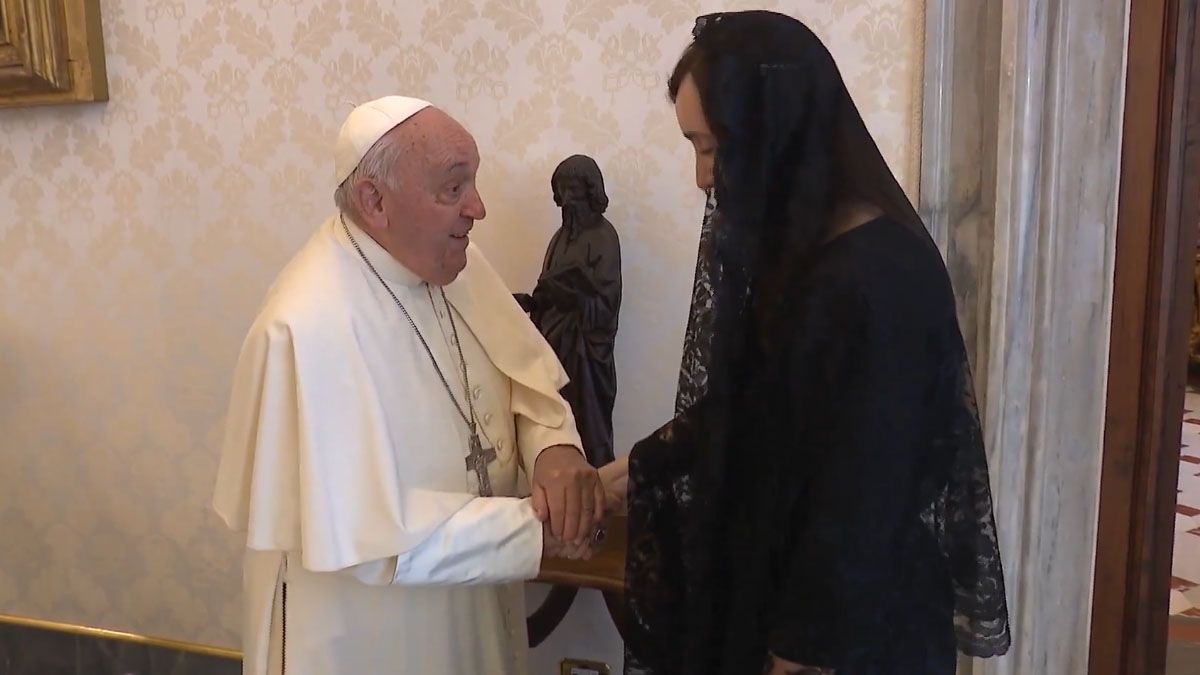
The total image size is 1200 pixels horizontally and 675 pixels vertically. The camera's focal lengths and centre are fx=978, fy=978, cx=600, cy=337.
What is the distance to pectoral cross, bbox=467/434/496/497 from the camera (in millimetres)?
1778

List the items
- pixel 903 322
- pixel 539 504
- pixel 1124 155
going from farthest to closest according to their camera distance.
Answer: pixel 1124 155
pixel 539 504
pixel 903 322

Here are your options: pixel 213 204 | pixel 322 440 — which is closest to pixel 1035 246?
pixel 322 440

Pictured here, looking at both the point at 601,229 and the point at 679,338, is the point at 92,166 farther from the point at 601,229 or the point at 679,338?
the point at 679,338

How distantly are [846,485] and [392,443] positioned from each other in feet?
2.55

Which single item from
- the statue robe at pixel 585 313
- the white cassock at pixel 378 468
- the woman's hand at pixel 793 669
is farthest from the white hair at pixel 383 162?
the woman's hand at pixel 793 669

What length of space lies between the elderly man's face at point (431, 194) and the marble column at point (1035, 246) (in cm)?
98

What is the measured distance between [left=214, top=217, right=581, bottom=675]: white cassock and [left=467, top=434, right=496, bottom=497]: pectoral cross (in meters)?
0.02

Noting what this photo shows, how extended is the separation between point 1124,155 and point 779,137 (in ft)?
3.64

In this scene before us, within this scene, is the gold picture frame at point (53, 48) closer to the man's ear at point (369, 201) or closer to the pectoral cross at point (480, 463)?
the man's ear at point (369, 201)

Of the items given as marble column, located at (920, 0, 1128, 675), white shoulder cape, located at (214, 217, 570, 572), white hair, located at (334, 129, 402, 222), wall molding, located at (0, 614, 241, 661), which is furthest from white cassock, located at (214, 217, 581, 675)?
wall molding, located at (0, 614, 241, 661)

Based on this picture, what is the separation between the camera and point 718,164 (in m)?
1.21

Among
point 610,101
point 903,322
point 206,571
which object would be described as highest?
point 610,101

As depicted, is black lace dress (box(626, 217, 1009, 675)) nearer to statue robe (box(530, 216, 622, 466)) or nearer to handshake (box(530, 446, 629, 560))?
handshake (box(530, 446, 629, 560))

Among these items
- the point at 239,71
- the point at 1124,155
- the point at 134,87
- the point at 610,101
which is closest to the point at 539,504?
the point at 610,101
